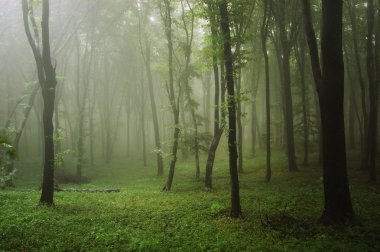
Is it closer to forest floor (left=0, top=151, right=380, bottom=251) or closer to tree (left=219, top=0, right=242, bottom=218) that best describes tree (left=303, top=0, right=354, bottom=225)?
forest floor (left=0, top=151, right=380, bottom=251)

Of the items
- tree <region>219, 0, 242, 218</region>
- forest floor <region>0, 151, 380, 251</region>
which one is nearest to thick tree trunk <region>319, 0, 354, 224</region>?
forest floor <region>0, 151, 380, 251</region>

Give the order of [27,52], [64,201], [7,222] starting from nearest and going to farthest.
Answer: [7,222] → [64,201] → [27,52]

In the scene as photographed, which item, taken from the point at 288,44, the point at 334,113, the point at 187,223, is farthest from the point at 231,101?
the point at 288,44

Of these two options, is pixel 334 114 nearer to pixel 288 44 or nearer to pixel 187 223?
pixel 187 223

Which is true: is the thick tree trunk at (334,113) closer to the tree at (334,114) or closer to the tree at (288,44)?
the tree at (334,114)

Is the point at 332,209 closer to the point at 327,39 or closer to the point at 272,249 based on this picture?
the point at 272,249

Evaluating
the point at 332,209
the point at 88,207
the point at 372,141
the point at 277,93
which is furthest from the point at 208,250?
the point at 277,93

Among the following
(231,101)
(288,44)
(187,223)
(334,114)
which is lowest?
(187,223)

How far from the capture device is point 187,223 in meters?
10.9

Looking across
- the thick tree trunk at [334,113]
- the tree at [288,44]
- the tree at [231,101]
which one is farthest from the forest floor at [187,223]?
the tree at [288,44]

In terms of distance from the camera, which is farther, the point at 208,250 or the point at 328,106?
the point at 328,106

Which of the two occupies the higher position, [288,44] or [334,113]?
[288,44]

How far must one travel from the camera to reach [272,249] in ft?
27.5

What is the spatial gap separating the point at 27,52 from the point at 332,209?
3288 centimetres
